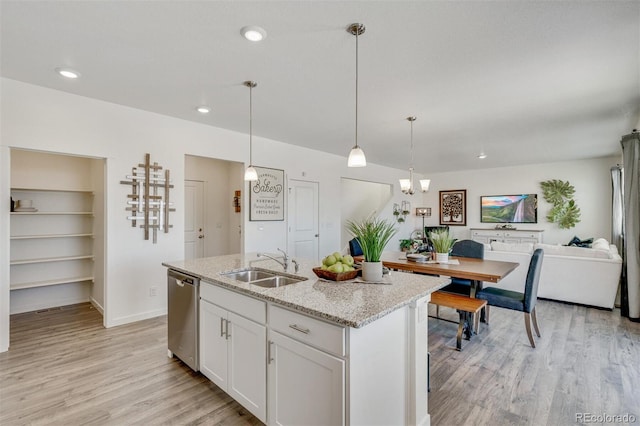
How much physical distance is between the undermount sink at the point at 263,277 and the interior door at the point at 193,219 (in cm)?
361

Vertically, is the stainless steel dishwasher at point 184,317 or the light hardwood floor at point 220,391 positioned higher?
the stainless steel dishwasher at point 184,317

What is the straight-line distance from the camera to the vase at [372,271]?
2016mm

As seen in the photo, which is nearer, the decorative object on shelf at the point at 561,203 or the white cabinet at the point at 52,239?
the white cabinet at the point at 52,239

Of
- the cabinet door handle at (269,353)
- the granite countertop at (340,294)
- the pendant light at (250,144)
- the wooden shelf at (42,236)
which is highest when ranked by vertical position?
the pendant light at (250,144)

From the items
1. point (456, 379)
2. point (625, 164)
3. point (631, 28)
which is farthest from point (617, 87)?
point (456, 379)

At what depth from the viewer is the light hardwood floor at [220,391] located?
6.59 feet

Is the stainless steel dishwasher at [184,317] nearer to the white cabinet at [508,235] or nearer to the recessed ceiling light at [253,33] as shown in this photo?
the recessed ceiling light at [253,33]

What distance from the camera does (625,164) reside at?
3838mm

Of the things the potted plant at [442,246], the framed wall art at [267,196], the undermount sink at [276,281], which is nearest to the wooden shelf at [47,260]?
the framed wall art at [267,196]

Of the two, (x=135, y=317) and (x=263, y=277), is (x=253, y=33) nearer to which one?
(x=263, y=277)

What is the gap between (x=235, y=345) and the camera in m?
2.00

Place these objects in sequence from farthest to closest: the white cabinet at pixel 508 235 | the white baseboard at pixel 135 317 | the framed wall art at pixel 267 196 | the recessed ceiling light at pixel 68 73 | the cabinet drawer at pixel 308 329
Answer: the white cabinet at pixel 508 235
the framed wall art at pixel 267 196
the white baseboard at pixel 135 317
the recessed ceiling light at pixel 68 73
the cabinet drawer at pixel 308 329

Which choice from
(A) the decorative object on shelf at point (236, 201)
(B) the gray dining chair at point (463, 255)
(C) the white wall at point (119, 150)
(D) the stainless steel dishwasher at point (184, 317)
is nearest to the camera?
(D) the stainless steel dishwasher at point (184, 317)

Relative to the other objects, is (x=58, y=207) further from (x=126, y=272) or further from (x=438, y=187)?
(x=438, y=187)
